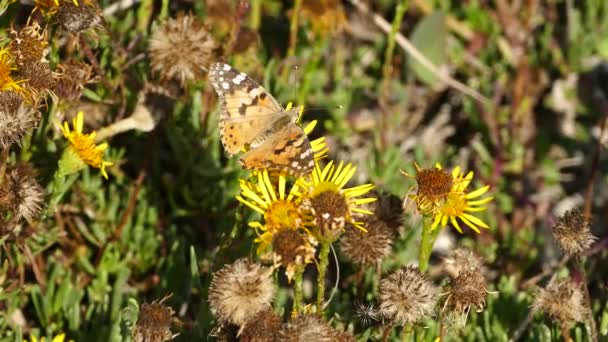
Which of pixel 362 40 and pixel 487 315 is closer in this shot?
pixel 487 315

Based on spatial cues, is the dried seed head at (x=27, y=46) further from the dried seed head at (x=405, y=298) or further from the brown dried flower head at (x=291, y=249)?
the dried seed head at (x=405, y=298)

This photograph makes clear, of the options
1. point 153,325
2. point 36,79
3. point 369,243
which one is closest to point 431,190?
point 369,243

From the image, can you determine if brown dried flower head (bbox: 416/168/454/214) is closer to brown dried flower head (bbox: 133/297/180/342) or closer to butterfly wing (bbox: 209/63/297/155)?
butterfly wing (bbox: 209/63/297/155)

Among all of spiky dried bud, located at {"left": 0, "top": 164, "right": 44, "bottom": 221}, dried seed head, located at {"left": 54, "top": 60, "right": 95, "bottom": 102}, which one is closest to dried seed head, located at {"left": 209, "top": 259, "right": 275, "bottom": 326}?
spiky dried bud, located at {"left": 0, "top": 164, "right": 44, "bottom": 221}

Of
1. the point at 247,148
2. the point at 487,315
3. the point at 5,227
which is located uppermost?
the point at 247,148

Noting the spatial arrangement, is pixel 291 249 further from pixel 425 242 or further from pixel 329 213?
pixel 425 242

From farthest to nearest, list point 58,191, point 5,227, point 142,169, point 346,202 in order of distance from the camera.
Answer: point 142,169 < point 58,191 < point 5,227 < point 346,202

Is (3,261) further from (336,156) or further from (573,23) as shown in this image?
(573,23)

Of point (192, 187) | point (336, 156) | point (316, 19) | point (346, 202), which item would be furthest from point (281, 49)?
point (346, 202)

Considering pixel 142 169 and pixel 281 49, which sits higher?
pixel 281 49
